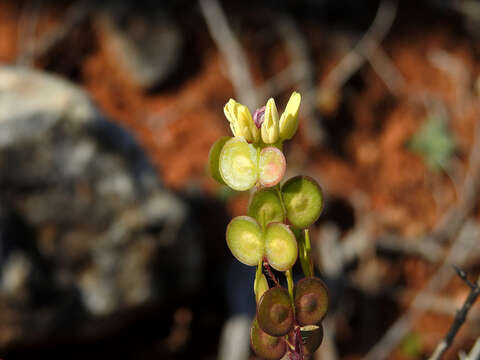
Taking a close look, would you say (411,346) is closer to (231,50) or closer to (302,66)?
(302,66)

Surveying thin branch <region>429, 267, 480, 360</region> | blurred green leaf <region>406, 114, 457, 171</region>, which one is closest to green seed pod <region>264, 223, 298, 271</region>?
thin branch <region>429, 267, 480, 360</region>

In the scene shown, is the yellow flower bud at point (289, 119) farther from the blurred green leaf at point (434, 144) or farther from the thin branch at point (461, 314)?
the blurred green leaf at point (434, 144)

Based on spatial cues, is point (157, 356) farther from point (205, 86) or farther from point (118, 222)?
point (205, 86)

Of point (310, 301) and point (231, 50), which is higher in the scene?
point (310, 301)

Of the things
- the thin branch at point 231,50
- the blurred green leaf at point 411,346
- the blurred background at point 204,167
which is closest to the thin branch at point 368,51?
the blurred background at point 204,167

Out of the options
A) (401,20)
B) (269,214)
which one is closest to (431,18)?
(401,20)

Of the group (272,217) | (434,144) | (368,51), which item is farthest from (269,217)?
(368,51)
